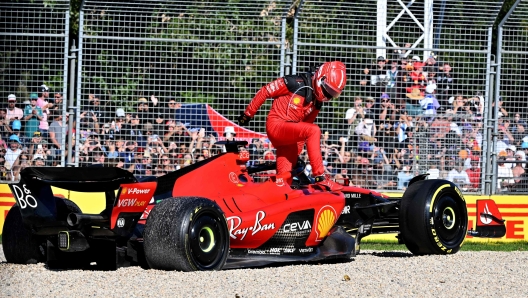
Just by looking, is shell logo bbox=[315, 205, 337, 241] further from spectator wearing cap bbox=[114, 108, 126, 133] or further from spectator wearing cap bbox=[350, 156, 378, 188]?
spectator wearing cap bbox=[114, 108, 126, 133]

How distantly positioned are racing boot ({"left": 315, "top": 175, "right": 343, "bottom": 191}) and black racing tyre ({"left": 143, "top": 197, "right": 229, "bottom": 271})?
1.85 m

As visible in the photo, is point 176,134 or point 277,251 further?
point 176,134

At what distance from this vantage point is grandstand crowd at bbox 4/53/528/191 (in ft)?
41.8

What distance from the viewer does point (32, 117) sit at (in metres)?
12.6

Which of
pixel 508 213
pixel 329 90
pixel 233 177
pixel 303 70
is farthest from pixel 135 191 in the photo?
pixel 508 213

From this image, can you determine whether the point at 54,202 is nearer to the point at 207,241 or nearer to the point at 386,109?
the point at 207,241

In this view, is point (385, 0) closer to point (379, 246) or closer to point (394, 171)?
point (394, 171)

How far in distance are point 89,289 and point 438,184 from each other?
4.63 meters

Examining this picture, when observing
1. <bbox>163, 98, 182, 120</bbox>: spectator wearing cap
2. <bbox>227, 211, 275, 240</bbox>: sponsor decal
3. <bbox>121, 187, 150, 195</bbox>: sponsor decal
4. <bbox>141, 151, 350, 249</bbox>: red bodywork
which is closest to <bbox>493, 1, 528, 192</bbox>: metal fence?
<bbox>163, 98, 182, 120</bbox>: spectator wearing cap

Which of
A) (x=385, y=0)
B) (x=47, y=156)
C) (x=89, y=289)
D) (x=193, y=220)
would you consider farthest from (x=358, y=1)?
(x=89, y=289)

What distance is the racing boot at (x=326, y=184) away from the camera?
9.39 meters

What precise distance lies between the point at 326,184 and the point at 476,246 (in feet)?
14.6

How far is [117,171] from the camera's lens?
8.12m

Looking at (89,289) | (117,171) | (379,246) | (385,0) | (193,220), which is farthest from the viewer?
(385,0)
